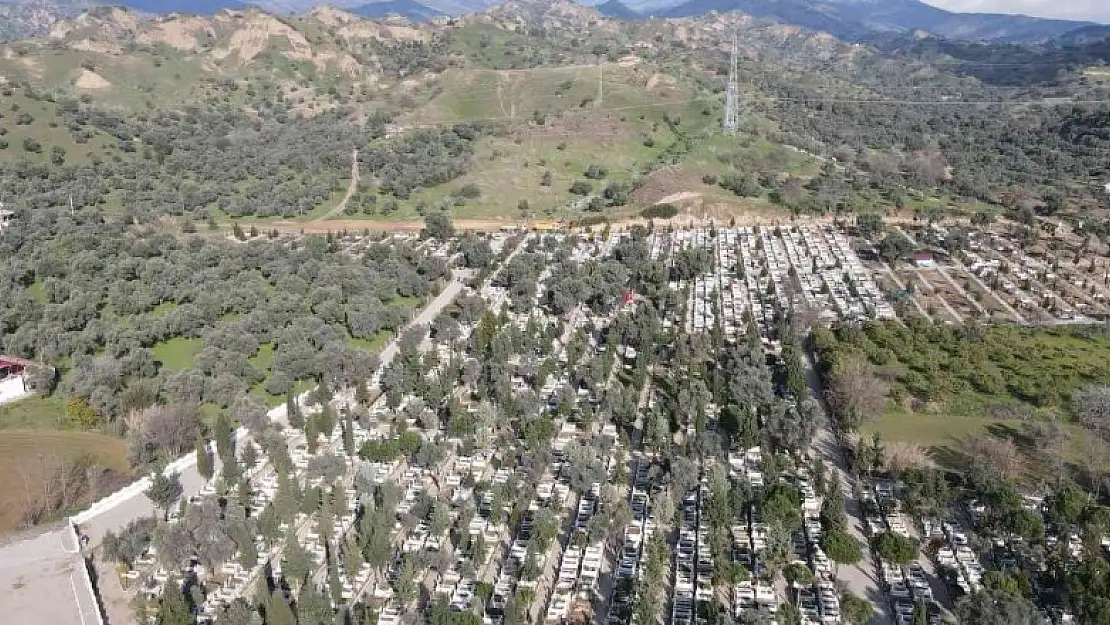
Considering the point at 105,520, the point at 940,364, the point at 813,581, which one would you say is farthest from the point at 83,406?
the point at 940,364

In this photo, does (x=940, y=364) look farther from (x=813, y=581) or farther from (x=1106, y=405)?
(x=813, y=581)

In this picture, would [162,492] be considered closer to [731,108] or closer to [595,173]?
[595,173]

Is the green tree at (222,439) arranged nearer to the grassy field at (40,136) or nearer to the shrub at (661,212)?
the shrub at (661,212)

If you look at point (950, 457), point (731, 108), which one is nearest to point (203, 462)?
point (950, 457)

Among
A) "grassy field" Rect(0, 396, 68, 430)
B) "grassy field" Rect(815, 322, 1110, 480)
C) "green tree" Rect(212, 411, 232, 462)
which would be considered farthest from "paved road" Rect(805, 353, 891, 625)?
"grassy field" Rect(0, 396, 68, 430)

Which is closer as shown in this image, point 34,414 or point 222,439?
point 222,439
